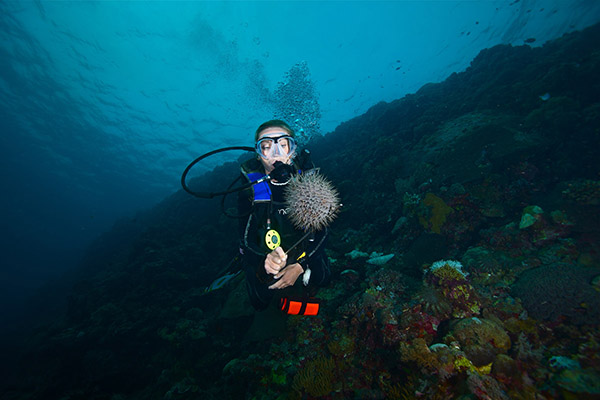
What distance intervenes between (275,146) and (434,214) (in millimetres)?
6087

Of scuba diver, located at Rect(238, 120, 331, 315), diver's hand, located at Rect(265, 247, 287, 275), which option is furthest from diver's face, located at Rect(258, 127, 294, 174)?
diver's hand, located at Rect(265, 247, 287, 275)

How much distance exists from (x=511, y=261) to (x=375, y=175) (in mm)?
6692

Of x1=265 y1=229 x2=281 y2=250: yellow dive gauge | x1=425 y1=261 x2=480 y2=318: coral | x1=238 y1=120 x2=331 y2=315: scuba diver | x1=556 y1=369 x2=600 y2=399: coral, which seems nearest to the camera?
x1=556 y1=369 x2=600 y2=399: coral

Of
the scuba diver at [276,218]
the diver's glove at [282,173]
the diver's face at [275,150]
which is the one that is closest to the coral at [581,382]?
the scuba diver at [276,218]

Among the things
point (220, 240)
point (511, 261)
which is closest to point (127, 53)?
point (220, 240)

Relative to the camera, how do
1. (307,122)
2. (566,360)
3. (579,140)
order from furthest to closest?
(307,122) → (579,140) → (566,360)

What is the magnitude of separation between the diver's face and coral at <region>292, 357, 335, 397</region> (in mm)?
3527

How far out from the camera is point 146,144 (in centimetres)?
3684

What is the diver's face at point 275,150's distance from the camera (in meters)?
3.60

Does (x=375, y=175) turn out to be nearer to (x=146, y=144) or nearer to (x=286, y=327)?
(x=286, y=327)

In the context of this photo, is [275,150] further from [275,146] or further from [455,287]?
[455,287]

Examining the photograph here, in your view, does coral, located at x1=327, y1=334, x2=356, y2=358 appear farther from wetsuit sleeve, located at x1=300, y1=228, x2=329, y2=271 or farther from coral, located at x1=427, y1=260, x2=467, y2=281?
coral, located at x1=427, y1=260, x2=467, y2=281

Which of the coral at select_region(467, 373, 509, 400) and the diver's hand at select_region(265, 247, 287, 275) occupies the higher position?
the diver's hand at select_region(265, 247, 287, 275)

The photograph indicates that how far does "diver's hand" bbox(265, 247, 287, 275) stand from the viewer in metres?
2.54
